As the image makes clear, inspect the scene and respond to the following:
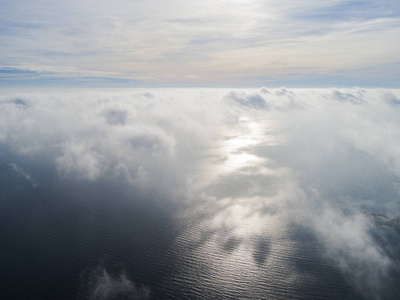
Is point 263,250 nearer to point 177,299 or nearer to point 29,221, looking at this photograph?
point 177,299

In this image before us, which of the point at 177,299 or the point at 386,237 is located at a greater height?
the point at 386,237

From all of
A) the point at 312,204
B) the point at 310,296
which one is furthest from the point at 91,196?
the point at 312,204

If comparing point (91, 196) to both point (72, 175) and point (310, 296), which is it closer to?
point (72, 175)

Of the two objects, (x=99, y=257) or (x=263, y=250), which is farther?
(x=263, y=250)

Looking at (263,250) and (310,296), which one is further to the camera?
(263,250)

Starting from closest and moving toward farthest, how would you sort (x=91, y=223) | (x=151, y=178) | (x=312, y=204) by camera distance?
(x=91, y=223)
(x=312, y=204)
(x=151, y=178)

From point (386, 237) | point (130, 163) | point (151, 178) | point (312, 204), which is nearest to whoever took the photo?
point (386, 237)

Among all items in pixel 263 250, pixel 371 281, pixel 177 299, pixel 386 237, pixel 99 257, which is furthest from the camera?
pixel 386 237

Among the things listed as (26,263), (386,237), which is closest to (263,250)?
(386,237)

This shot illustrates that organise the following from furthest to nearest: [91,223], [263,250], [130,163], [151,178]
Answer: [130,163]
[151,178]
[91,223]
[263,250]
